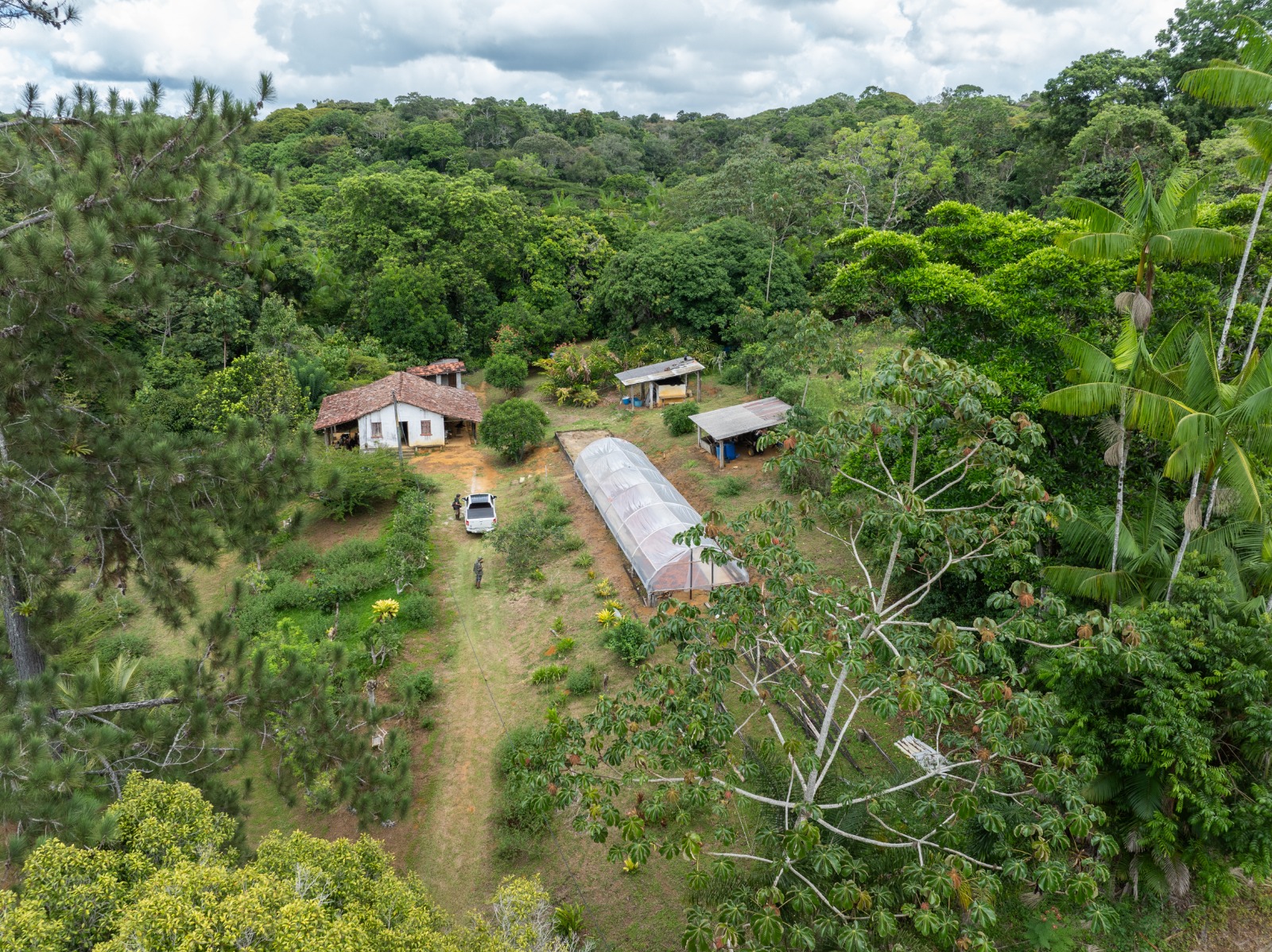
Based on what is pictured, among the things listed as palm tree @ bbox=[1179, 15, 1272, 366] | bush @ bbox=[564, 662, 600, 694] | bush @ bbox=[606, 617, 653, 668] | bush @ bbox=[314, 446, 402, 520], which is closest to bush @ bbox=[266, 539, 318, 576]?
bush @ bbox=[314, 446, 402, 520]

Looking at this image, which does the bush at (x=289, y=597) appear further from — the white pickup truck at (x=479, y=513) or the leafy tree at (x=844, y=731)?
the leafy tree at (x=844, y=731)

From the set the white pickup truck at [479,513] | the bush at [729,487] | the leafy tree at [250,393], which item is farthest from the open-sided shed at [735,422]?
the leafy tree at [250,393]

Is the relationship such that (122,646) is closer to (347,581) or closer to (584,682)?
(347,581)

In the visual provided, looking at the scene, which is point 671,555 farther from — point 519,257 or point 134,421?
point 519,257

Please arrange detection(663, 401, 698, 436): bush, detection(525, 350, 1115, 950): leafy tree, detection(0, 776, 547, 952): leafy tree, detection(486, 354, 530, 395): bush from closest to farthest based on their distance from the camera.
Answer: detection(0, 776, 547, 952): leafy tree
detection(525, 350, 1115, 950): leafy tree
detection(663, 401, 698, 436): bush
detection(486, 354, 530, 395): bush

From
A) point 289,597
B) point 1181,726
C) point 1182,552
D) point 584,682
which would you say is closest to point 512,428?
point 289,597

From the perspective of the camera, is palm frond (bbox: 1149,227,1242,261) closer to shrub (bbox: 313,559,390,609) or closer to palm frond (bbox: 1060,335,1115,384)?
palm frond (bbox: 1060,335,1115,384)

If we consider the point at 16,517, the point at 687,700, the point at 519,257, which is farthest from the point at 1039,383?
the point at 519,257

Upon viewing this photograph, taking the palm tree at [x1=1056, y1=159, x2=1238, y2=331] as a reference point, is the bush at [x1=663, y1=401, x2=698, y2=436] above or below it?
below
